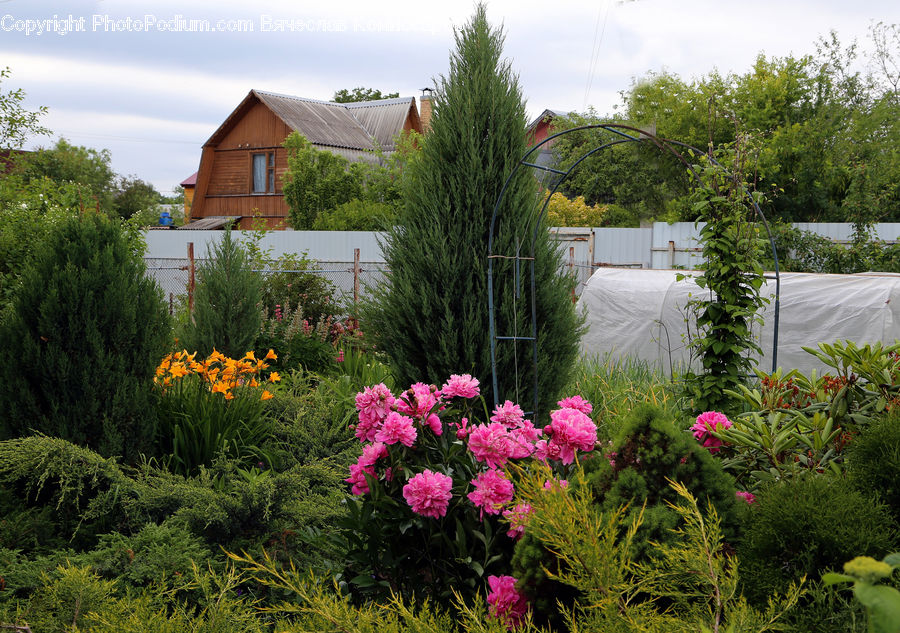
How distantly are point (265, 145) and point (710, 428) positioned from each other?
2688 centimetres

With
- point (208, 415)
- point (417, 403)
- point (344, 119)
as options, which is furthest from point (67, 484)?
point (344, 119)

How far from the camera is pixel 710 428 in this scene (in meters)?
2.61

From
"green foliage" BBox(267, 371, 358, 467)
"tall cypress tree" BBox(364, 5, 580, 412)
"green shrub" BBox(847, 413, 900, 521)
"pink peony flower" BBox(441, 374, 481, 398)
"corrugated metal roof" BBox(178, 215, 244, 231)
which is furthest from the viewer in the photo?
"corrugated metal roof" BBox(178, 215, 244, 231)

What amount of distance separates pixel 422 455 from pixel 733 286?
8.66 feet

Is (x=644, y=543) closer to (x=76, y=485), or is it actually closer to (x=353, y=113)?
(x=76, y=485)

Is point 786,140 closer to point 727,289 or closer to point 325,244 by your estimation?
point 325,244

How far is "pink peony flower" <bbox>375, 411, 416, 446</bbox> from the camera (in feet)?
8.76

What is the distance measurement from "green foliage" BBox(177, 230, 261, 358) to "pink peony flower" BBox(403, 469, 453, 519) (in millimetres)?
4985

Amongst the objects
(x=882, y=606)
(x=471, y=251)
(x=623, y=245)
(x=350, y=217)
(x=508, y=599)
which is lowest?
(x=508, y=599)

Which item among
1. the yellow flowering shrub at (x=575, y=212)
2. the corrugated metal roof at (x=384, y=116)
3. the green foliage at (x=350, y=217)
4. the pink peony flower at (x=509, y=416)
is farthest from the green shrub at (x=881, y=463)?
the corrugated metal roof at (x=384, y=116)

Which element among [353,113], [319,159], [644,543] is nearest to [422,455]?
[644,543]

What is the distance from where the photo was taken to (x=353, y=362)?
739cm

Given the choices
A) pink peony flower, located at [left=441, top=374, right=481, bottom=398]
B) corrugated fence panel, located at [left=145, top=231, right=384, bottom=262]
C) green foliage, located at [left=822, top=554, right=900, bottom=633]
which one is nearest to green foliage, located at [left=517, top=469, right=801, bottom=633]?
green foliage, located at [left=822, top=554, right=900, bottom=633]

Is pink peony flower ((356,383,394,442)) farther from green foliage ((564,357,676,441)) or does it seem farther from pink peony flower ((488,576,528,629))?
green foliage ((564,357,676,441))
